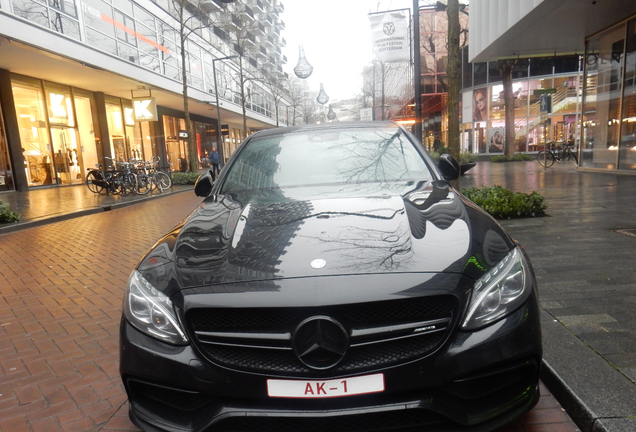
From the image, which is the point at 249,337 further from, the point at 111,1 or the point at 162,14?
the point at 162,14

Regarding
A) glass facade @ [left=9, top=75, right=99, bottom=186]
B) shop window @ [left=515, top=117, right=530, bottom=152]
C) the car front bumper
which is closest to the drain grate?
the car front bumper

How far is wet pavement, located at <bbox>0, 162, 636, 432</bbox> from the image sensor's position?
2225 mm

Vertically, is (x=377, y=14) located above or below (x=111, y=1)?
below

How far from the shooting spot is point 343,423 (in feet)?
5.52

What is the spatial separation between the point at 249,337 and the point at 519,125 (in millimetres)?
35654

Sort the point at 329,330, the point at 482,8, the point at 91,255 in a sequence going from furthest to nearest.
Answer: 1. the point at 482,8
2. the point at 91,255
3. the point at 329,330

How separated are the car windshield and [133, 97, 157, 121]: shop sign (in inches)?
796

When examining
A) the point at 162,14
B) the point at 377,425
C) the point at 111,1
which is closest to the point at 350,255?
the point at 377,425

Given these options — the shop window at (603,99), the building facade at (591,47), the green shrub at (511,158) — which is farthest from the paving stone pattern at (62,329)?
the green shrub at (511,158)

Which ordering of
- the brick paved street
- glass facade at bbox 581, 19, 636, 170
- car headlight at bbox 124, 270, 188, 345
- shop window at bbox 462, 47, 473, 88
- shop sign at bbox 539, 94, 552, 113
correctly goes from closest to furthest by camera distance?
car headlight at bbox 124, 270, 188, 345
the brick paved street
glass facade at bbox 581, 19, 636, 170
shop sign at bbox 539, 94, 552, 113
shop window at bbox 462, 47, 473, 88

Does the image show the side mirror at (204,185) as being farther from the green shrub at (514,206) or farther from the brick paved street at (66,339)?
the green shrub at (514,206)

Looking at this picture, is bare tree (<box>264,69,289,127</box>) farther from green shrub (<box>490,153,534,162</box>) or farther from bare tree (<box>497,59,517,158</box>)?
green shrub (<box>490,153,534,162</box>)

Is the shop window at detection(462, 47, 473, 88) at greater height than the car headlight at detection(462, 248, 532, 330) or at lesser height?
greater

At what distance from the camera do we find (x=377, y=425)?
169cm
